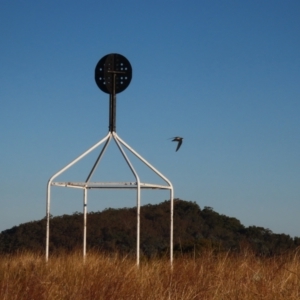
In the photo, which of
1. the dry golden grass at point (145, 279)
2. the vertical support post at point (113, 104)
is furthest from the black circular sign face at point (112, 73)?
the dry golden grass at point (145, 279)

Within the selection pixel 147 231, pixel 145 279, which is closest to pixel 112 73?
pixel 145 279

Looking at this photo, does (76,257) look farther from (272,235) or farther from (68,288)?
(272,235)

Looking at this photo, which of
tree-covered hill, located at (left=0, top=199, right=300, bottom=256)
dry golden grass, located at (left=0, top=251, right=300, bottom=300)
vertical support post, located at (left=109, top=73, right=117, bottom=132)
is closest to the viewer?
dry golden grass, located at (left=0, top=251, right=300, bottom=300)

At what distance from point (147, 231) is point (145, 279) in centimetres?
1506

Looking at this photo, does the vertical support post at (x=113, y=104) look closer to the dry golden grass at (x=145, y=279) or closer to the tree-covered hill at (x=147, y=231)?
the dry golden grass at (x=145, y=279)

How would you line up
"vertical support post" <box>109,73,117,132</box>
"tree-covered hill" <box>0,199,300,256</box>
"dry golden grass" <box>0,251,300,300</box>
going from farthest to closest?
"tree-covered hill" <box>0,199,300,256</box> → "vertical support post" <box>109,73,117,132</box> → "dry golden grass" <box>0,251,300,300</box>

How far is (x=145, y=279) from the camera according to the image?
10.7m

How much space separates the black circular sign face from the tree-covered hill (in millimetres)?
6941

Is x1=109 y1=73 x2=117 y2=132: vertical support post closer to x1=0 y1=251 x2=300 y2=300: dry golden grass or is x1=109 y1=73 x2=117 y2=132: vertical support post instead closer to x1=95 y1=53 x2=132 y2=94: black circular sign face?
x1=95 y1=53 x2=132 y2=94: black circular sign face

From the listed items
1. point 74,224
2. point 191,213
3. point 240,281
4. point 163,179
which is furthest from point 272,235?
point 240,281

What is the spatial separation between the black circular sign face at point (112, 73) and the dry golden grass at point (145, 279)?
3.46 meters

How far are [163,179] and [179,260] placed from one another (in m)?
1.58

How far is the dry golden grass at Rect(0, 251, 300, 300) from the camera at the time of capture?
9508mm

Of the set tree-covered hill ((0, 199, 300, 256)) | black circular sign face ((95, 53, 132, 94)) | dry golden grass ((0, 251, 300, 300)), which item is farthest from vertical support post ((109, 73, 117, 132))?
tree-covered hill ((0, 199, 300, 256))
